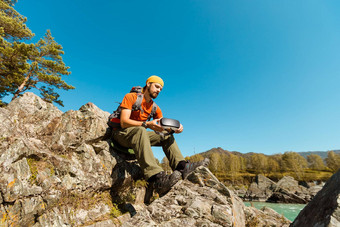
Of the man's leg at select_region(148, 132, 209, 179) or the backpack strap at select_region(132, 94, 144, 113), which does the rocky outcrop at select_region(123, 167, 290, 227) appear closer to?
the man's leg at select_region(148, 132, 209, 179)

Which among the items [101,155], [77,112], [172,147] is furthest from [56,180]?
[172,147]

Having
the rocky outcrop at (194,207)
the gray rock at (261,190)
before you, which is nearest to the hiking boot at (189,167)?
the rocky outcrop at (194,207)

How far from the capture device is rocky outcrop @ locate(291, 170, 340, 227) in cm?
140

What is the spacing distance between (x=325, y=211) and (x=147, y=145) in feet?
11.3

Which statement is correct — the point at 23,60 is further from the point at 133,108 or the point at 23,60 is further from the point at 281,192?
the point at 281,192

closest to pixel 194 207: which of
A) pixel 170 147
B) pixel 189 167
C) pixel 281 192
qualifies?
pixel 189 167

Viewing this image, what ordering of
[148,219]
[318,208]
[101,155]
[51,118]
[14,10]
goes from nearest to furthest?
1. [318,208]
2. [148,219]
3. [101,155]
4. [51,118]
5. [14,10]

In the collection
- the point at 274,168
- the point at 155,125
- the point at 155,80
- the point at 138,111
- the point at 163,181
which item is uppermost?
the point at 155,80

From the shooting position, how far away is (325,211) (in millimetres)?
1578

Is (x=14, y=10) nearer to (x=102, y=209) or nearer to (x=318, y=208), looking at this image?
(x=102, y=209)

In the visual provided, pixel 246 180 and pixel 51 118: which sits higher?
pixel 51 118

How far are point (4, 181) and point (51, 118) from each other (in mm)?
3156

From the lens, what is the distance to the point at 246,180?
3189 inches

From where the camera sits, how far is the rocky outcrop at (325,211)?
1403mm
